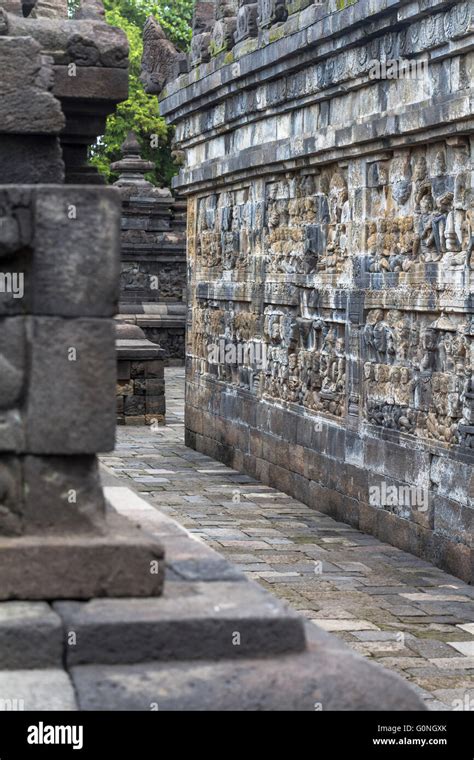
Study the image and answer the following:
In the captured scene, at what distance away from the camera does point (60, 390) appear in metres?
4.36

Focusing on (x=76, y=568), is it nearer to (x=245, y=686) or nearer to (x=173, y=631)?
(x=173, y=631)

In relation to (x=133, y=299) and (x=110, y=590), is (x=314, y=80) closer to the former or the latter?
(x=110, y=590)

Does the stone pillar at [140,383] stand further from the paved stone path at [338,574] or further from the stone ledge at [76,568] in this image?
the stone ledge at [76,568]

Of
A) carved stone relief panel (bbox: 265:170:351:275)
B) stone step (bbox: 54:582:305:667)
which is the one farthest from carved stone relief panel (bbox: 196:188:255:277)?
stone step (bbox: 54:582:305:667)

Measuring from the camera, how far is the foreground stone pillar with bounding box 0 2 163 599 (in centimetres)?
432

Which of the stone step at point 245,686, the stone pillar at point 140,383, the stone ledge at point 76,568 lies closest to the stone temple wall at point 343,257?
the stone pillar at point 140,383

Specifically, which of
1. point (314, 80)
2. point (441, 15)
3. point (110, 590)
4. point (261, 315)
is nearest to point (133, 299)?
point (261, 315)

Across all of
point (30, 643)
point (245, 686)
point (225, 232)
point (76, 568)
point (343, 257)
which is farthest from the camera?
point (225, 232)

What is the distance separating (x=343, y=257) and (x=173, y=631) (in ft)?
25.3

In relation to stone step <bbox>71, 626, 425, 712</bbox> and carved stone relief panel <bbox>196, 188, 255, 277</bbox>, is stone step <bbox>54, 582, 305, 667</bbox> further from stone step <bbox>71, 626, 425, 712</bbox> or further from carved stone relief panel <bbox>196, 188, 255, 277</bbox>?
carved stone relief panel <bbox>196, 188, 255, 277</bbox>

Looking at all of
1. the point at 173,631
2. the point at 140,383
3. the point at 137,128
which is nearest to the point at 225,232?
the point at 140,383

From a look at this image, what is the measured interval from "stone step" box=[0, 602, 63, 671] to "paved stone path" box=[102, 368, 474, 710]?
8.66 ft

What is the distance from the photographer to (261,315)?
13.8 meters
